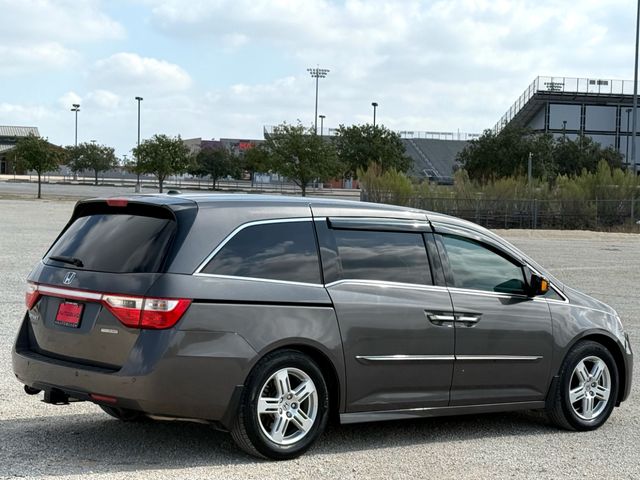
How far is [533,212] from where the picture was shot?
43.4 metres

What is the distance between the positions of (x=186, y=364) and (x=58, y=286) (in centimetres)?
107

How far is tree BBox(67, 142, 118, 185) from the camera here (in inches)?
3844

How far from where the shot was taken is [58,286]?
19.6ft

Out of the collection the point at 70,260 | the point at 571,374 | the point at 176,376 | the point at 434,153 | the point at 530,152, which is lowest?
the point at 571,374

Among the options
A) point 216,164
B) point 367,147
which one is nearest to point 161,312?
point 367,147

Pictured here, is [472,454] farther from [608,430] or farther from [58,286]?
[58,286]

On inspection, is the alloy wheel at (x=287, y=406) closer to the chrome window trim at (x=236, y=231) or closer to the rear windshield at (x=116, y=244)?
the chrome window trim at (x=236, y=231)

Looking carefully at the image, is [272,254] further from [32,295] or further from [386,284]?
[32,295]

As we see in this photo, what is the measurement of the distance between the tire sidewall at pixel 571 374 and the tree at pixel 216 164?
90445 millimetres

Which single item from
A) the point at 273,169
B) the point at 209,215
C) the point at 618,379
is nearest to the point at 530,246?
the point at 618,379

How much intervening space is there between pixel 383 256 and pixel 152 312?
5.62 feet

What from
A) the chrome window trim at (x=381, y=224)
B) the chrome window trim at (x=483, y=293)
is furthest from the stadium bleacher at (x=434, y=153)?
the chrome window trim at (x=381, y=224)

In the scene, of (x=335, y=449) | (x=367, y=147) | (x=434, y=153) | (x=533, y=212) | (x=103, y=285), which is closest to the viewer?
(x=103, y=285)

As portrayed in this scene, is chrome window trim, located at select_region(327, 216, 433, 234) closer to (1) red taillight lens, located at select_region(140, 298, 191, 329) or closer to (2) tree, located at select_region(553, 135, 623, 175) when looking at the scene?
(1) red taillight lens, located at select_region(140, 298, 191, 329)
